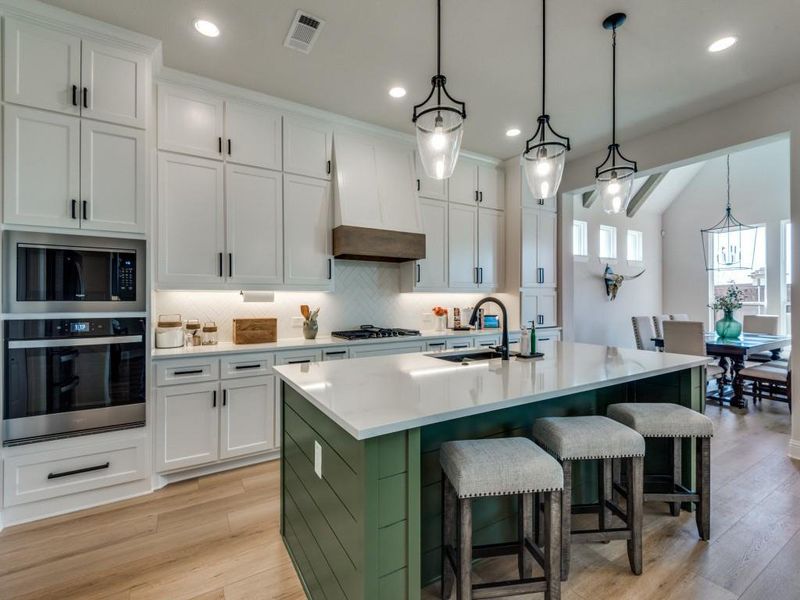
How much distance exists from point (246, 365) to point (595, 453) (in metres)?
2.45

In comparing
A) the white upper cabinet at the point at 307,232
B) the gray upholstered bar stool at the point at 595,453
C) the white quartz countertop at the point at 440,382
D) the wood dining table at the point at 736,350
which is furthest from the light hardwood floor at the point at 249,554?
the wood dining table at the point at 736,350

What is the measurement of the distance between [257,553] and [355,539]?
3.63 feet

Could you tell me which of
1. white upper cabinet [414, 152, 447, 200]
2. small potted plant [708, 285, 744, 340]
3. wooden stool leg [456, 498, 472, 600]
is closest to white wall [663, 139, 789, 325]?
small potted plant [708, 285, 744, 340]

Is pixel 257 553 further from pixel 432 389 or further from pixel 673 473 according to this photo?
pixel 673 473

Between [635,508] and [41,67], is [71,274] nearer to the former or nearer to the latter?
[41,67]

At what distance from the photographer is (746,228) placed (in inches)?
256

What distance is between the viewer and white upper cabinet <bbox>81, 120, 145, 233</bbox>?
2.44 metres

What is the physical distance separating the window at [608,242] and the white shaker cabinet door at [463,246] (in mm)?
3336

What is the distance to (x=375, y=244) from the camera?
3.73 m

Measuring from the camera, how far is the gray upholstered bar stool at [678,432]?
1990mm

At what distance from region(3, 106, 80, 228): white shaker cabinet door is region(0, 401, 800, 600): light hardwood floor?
6.01ft

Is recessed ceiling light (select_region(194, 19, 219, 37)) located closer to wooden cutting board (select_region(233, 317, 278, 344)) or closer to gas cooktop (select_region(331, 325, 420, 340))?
wooden cutting board (select_region(233, 317, 278, 344))

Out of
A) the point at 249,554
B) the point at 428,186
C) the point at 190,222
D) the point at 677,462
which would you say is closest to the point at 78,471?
the point at 249,554

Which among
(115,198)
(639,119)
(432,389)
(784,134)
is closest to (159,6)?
(115,198)
